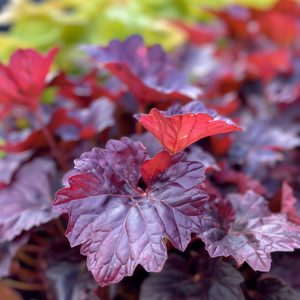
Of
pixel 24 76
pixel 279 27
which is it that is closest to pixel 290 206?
pixel 24 76

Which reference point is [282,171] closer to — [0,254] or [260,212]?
[260,212]

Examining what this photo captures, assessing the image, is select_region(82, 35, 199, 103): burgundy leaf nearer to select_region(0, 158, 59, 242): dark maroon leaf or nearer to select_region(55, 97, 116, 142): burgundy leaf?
select_region(55, 97, 116, 142): burgundy leaf

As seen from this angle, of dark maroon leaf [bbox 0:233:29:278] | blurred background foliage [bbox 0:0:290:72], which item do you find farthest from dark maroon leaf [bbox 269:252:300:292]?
blurred background foliage [bbox 0:0:290:72]

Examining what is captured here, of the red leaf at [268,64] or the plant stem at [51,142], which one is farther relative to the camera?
the red leaf at [268,64]

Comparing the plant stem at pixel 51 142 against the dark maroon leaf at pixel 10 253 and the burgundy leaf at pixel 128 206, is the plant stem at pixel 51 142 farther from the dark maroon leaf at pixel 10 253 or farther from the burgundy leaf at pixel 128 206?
the burgundy leaf at pixel 128 206

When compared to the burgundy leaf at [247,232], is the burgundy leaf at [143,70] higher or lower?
higher

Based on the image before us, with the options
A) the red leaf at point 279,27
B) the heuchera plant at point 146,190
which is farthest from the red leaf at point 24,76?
the red leaf at point 279,27
